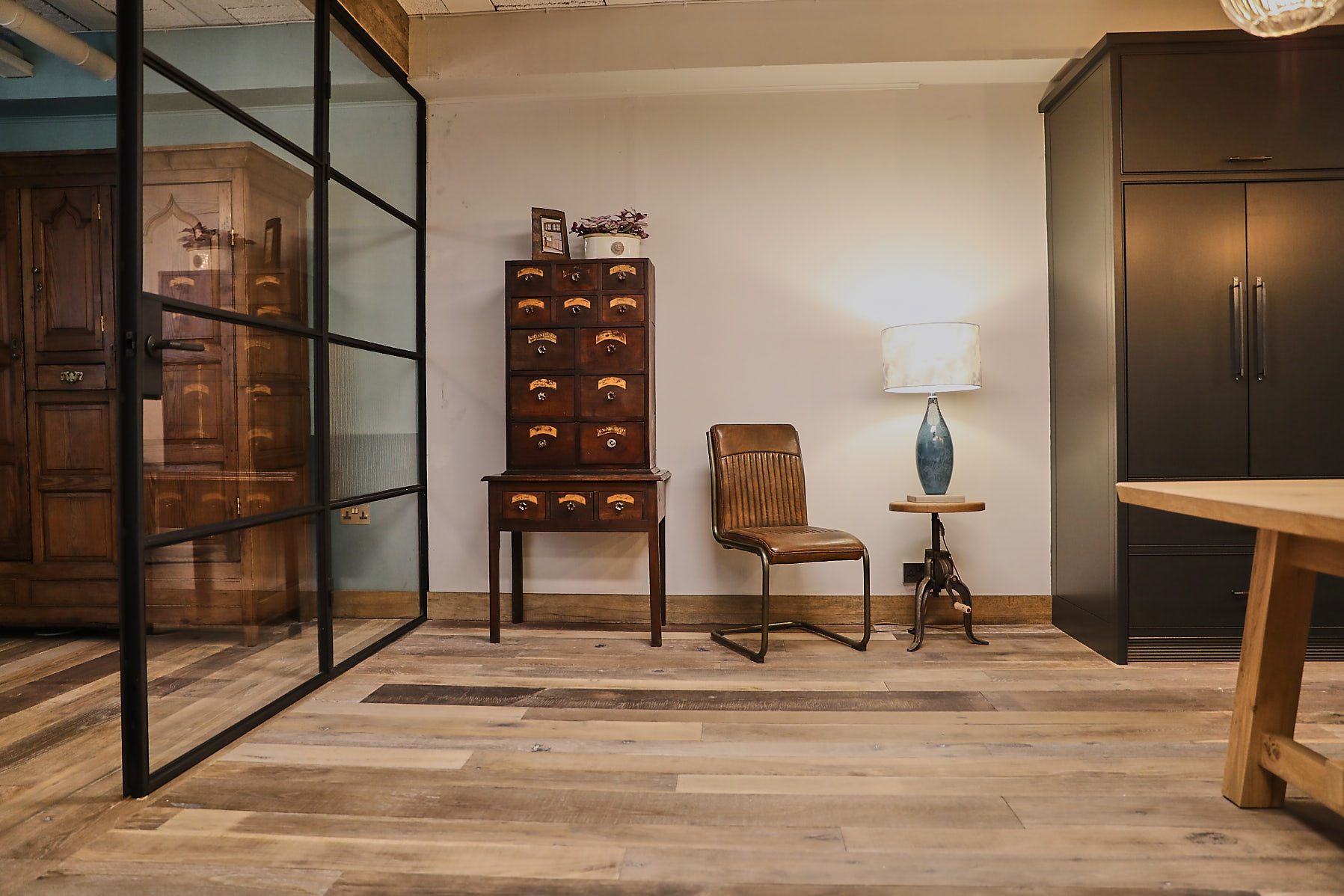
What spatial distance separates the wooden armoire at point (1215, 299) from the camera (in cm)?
296

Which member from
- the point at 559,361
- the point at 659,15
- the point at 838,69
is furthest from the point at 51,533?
the point at 838,69

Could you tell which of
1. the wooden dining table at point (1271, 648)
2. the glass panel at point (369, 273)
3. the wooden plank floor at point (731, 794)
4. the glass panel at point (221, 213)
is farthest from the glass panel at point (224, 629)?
the wooden dining table at point (1271, 648)

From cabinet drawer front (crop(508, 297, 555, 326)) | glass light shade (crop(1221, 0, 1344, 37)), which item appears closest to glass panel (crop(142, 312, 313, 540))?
cabinet drawer front (crop(508, 297, 555, 326))

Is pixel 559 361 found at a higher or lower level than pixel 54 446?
higher

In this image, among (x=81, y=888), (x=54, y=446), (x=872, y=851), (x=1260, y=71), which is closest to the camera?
(x=81, y=888)

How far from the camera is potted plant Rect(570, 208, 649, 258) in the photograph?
3.46 meters

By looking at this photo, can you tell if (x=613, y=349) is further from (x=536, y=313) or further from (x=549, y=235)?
(x=549, y=235)

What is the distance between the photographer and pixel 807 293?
3.67 m

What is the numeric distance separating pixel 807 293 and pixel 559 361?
3.98 feet

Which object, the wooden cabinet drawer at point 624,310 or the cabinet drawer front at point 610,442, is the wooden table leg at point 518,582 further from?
the wooden cabinet drawer at point 624,310

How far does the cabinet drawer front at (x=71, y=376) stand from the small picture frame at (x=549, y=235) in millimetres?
1951

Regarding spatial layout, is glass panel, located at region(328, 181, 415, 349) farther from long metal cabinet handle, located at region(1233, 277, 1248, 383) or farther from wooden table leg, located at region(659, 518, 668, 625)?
long metal cabinet handle, located at region(1233, 277, 1248, 383)

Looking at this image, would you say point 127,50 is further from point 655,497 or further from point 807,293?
point 807,293

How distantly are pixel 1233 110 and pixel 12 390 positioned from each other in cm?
514
